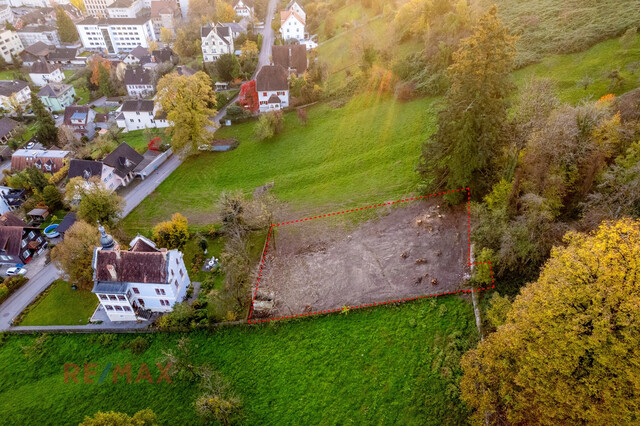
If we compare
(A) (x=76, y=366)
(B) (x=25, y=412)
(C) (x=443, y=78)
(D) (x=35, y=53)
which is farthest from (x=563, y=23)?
(D) (x=35, y=53)

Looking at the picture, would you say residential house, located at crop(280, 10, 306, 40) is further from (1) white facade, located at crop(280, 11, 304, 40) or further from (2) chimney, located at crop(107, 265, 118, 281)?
(2) chimney, located at crop(107, 265, 118, 281)

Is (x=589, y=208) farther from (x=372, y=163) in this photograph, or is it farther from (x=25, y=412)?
(x=25, y=412)

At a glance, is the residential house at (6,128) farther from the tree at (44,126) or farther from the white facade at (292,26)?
the white facade at (292,26)

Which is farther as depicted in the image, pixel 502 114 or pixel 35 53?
pixel 35 53

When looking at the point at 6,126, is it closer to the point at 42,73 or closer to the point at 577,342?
the point at 42,73

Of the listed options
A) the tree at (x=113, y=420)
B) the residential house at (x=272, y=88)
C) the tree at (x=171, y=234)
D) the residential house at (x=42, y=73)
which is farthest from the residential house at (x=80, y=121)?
the tree at (x=113, y=420)

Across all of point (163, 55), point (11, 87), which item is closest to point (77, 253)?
point (163, 55)
